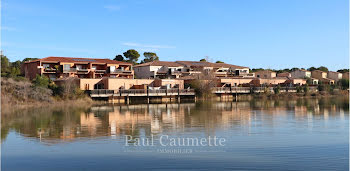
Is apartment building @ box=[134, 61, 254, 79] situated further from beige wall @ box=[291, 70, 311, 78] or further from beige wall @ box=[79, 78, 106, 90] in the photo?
beige wall @ box=[291, 70, 311, 78]

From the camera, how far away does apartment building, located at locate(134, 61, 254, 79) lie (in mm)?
65812

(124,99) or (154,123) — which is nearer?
(154,123)

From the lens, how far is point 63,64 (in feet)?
180

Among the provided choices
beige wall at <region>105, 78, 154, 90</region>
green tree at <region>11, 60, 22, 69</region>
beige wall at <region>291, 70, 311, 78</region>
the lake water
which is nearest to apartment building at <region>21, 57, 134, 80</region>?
green tree at <region>11, 60, 22, 69</region>

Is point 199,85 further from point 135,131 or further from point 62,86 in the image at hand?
point 135,131

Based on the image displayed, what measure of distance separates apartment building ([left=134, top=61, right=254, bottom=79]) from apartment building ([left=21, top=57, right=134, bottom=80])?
5000mm

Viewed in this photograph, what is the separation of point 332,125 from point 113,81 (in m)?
32.7

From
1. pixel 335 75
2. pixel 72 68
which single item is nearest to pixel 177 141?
pixel 72 68

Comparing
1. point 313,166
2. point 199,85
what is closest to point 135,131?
point 313,166

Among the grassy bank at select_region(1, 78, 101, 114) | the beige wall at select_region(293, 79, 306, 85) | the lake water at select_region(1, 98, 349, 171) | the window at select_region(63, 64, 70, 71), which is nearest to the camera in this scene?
the lake water at select_region(1, 98, 349, 171)

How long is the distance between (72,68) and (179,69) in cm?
2092

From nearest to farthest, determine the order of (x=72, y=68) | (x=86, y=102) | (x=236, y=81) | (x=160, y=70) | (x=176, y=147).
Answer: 1. (x=176, y=147)
2. (x=86, y=102)
3. (x=72, y=68)
4. (x=236, y=81)
5. (x=160, y=70)

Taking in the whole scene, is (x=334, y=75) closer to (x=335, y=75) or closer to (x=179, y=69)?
(x=335, y=75)

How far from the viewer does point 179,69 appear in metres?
68.6
